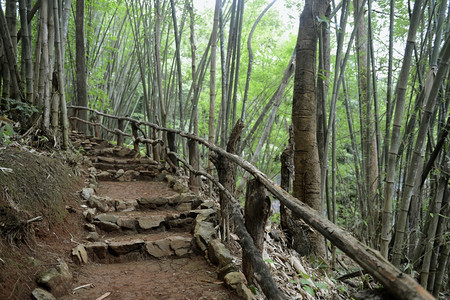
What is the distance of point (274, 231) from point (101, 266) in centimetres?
141

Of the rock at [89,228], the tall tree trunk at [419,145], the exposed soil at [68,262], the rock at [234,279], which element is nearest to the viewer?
the exposed soil at [68,262]

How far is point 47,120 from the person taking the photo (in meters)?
3.52

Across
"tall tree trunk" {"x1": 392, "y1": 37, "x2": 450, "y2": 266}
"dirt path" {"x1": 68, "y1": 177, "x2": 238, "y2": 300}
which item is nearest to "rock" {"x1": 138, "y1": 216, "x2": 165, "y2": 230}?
"dirt path" {"x1": 68, "y1": 177, "x2": 238, "y2": 300}

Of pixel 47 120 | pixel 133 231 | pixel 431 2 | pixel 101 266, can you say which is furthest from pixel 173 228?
pixel 431 2

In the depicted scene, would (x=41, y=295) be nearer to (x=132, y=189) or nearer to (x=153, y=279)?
(x=153, y=279)

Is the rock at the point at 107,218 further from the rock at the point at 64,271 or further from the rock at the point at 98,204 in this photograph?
the rock at the point at 64,271

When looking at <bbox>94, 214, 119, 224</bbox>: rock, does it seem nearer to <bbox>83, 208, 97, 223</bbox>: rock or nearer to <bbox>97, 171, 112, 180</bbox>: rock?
<bbox>83, 208, 97, 223</bbox>: rock

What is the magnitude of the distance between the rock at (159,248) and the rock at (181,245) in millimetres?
32

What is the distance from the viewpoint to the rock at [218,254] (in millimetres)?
2185

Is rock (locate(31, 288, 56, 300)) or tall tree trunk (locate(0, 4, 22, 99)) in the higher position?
tall tree trunk (locate(0, 4, 22, 99))

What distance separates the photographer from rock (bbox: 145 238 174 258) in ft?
8.32

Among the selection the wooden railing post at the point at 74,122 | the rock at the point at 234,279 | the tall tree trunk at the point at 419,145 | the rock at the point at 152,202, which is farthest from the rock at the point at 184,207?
the wooden railing post at the point at 74,122

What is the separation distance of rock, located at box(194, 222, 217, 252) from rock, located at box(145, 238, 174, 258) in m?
0.22

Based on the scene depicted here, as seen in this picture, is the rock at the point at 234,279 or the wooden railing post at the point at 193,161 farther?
the wooden railing post at the point at 193,161
